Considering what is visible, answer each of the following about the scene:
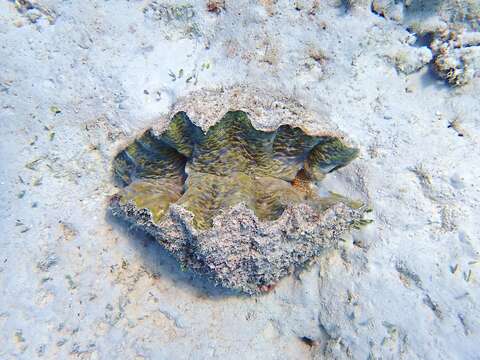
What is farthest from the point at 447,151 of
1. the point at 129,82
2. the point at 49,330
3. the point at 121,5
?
the point at 49,330

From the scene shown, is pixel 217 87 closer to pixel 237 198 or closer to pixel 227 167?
pixel 227 167

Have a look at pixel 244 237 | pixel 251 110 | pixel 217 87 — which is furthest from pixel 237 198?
pixel 217 87

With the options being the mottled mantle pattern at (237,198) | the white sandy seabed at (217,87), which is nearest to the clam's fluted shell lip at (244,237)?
the mottled mantle pattern at (237,198)

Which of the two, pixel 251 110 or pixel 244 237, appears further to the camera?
pixel 251 110

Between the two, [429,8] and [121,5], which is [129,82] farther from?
[429,8]

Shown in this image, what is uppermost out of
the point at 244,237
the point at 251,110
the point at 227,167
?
the point at 251,110

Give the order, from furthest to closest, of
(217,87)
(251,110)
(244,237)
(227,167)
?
(217,87)
(227,167)
(251,110)
(244,237)

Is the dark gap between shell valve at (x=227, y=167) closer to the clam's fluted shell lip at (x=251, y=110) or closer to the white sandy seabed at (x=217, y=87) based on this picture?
the clam's fluted shell lip at (x=251, y=110)
